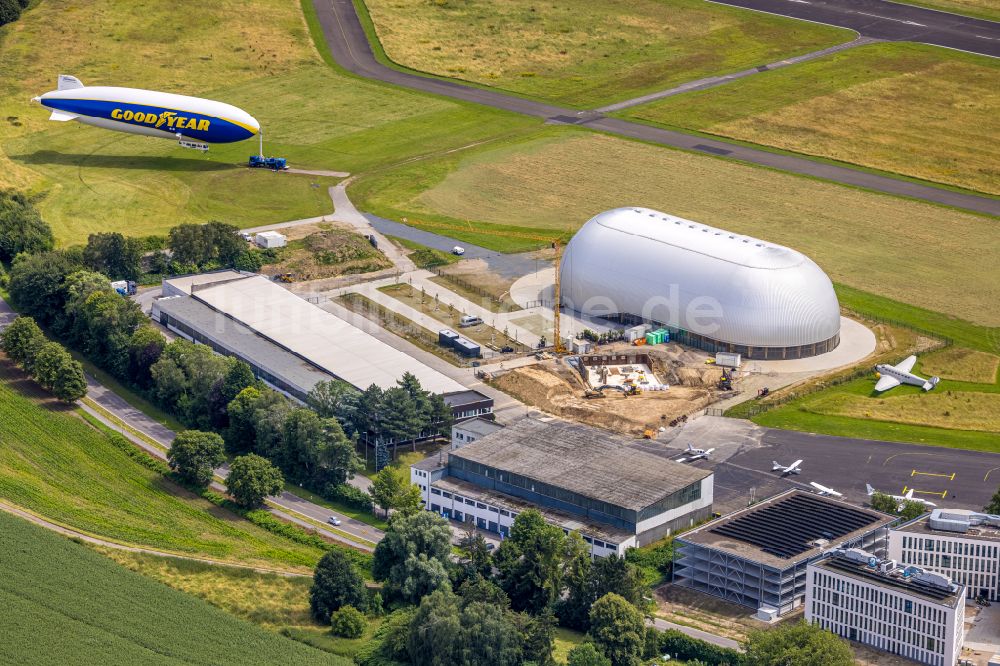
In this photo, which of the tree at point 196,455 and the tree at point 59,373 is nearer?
the tree at point 196,455

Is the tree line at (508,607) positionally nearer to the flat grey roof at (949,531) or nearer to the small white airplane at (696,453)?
Result: the flat grey roof at (949,531)

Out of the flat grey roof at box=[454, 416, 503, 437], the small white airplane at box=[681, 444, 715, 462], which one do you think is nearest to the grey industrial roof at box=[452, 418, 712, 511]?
the flat grey roof at box=[454, 416, 503, 437]

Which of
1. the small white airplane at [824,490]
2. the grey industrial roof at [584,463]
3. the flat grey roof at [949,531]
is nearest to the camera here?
the flat grey roof at [949,531]

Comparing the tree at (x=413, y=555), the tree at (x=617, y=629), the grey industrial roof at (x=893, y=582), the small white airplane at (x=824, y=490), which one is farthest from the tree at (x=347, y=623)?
the small white airplane at (x=824, y=490)

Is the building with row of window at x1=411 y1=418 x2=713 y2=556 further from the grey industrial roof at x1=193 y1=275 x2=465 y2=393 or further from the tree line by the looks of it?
the grey industrial roof at x1=193 y1=275 x2=465 y2=393

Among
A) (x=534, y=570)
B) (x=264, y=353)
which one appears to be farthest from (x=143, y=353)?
(x=534, y=570)

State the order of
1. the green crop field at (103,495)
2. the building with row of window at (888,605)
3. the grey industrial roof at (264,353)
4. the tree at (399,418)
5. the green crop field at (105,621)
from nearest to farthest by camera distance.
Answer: the green crop field at (105,621) → the building with row of window at (888,605) → the green crop field at (103,495) → the tree at (399,418) → the grey industrial roof at (264,353)

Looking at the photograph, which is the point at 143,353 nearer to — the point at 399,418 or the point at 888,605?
the point at 399,418
